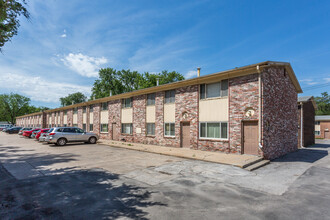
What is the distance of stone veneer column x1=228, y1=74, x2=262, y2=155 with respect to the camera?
36.5ft

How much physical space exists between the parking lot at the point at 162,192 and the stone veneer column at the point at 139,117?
9.54m

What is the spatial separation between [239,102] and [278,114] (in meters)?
3.09

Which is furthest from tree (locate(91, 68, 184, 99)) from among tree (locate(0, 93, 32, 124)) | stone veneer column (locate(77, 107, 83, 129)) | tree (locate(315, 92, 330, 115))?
tree (locate(315, 92, 330, 115))

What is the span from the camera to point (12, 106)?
256ft

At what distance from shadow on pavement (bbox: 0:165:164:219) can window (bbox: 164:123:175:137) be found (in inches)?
355

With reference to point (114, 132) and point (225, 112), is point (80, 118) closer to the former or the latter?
point (114, 132)

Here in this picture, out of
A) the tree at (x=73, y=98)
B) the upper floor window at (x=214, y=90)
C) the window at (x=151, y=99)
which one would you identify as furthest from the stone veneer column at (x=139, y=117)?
the tree at (x=73, y=98)

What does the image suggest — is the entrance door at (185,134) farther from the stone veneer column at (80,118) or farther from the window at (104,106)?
the stone veneer column at (80,118)

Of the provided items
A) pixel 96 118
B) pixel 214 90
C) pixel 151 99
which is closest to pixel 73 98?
pixel 96 118

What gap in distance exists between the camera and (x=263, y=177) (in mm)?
7691

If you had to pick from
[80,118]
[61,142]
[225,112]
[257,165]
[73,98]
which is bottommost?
[61,142]

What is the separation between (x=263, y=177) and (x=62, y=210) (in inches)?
281

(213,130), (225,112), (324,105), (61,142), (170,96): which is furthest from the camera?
(324,105)

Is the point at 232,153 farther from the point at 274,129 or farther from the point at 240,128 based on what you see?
the point at 274,129
